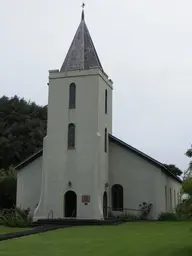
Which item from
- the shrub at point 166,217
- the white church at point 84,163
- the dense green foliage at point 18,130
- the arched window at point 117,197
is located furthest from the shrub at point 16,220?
the dense green foliage at point 18,130

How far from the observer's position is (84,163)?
28.3m

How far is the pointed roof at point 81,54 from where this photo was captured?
3088 centimetres

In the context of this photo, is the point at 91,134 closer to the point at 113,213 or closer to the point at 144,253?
the point at 113,213

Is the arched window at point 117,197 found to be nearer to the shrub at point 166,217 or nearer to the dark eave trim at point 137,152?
the dark eave trim at point 137,152

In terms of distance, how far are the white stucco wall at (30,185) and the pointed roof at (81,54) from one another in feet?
25.5

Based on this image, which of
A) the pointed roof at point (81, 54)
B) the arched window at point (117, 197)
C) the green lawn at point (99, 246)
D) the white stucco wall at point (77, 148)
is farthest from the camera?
the pointed roof at point (81, 54)

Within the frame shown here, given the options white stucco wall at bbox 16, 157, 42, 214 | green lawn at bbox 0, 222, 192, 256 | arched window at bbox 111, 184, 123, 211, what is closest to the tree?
arched window at bbox 111, 184, 123, 211

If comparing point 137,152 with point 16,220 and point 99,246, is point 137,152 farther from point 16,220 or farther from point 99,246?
point 99,246

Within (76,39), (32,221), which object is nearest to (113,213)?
(32,221)

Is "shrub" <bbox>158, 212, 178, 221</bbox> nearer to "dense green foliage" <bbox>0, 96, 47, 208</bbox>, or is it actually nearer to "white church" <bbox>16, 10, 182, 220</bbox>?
"white church" <bbox>16, 10, 182, 220</bbox>

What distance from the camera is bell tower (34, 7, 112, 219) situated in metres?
28.0

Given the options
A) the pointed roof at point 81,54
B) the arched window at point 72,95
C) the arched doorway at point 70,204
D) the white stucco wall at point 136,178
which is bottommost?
the arched doorway at point 70,204

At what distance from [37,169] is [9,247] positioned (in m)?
18.1

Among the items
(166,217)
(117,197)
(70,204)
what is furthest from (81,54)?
(166,217)
